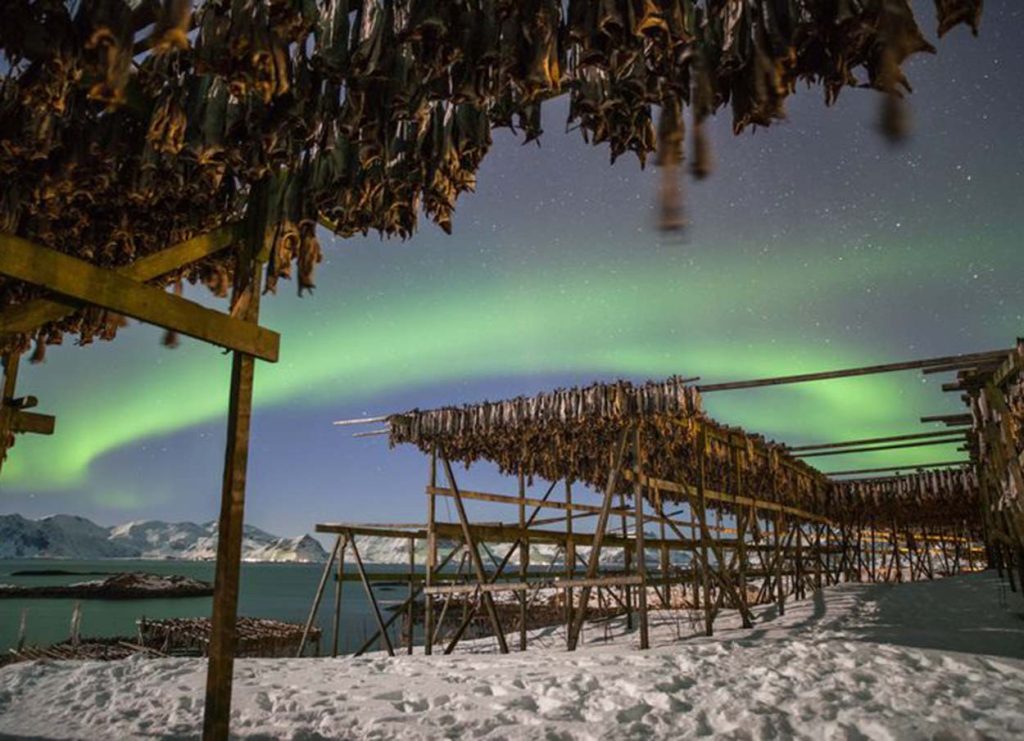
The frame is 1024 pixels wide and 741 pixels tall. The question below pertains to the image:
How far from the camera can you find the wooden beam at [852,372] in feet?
31.4

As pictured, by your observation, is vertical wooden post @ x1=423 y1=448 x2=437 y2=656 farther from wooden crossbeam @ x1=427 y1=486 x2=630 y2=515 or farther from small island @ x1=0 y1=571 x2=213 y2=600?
small island @ x1=0 y1=571 x2=213 y2=600

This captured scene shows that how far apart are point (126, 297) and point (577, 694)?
457 centimetres

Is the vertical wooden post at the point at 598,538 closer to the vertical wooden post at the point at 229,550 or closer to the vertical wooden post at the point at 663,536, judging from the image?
the vertical wooden post at the point at 663,536

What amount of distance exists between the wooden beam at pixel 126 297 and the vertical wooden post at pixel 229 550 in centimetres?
15

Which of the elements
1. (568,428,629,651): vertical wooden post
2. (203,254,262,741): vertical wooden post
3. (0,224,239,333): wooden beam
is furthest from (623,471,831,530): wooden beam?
(0,224,239,333): wooden beam

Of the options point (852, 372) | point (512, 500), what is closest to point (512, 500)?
point (512, 500)

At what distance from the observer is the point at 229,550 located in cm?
407

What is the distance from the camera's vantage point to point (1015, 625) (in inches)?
417

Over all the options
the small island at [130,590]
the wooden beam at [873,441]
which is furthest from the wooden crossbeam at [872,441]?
the small island at [130,590]

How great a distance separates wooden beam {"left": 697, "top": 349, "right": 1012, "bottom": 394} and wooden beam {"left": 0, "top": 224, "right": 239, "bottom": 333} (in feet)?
24.1

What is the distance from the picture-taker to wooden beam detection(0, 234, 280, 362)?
3.20 m

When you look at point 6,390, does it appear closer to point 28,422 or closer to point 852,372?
point 28,422

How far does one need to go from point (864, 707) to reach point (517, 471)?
9253mm

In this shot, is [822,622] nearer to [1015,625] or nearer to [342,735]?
[1015,625]
